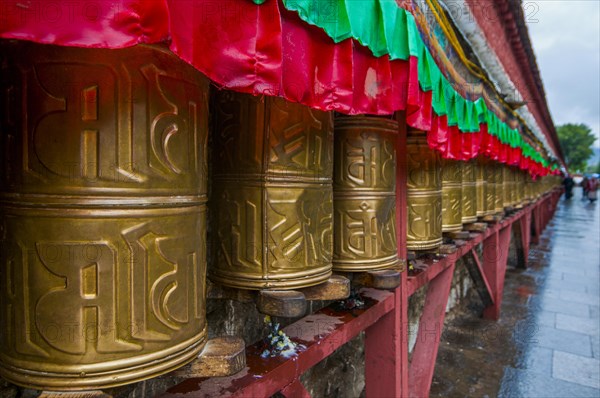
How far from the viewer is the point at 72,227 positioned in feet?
2.72

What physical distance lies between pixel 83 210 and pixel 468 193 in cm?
348

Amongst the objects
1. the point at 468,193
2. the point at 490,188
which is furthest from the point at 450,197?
the point at 490,188

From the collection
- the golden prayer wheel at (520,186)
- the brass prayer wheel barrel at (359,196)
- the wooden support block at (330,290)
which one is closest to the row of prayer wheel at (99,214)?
the wooden support block at (330,290)

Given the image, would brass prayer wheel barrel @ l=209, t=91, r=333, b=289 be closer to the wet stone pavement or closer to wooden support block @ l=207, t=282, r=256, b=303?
wooden support block @ l=207, t=282, r=256, b=303

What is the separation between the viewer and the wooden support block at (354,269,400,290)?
5.73 ft

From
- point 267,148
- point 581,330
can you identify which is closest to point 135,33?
point 267,148

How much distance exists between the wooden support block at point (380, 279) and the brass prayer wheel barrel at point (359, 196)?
0.03 meters

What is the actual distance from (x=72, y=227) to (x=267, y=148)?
1.99ft

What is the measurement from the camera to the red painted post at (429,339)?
2.91 m

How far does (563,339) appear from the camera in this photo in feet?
17.0

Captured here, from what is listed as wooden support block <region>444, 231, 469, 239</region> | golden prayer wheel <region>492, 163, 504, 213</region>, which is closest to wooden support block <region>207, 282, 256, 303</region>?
wooden support block <region>444, 231, 469, 239</region>

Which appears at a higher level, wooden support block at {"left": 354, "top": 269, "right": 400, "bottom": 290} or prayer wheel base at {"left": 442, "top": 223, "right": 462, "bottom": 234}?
prayer wheel base at {"left": 442, "top": 223, "right": 462, "bottom": 234}

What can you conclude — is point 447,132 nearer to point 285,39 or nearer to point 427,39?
point 427,39

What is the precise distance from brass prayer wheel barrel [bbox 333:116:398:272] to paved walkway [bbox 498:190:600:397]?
3.03 m
